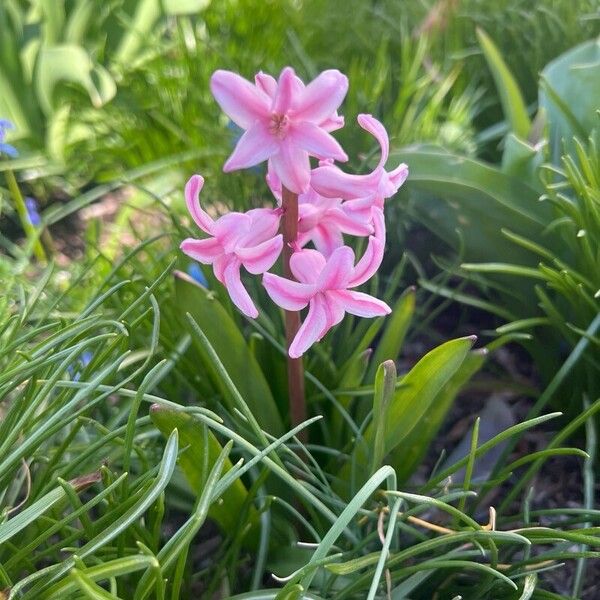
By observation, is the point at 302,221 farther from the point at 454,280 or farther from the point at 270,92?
the point at 454,280

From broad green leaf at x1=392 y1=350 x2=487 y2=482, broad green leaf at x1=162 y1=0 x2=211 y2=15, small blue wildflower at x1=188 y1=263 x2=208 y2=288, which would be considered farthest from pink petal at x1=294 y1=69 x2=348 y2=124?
broad green leaf at x1=162 y1=0 x2=211 y2=15

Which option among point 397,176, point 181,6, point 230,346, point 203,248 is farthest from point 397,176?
point 181,6

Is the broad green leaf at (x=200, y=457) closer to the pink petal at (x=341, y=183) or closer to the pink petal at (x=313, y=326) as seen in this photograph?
the pink petal at (x=313, y=326)

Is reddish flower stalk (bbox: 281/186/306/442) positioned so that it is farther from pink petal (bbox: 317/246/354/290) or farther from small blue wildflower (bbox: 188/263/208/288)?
small blue wildflower (bbox: 188/263/208/288)

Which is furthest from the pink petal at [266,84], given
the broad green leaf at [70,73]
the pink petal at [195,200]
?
the broad green leaf at [70,73]

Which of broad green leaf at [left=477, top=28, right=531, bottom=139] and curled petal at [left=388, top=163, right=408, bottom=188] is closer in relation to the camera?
curled petal at [left=388, top=163, right=408, bottom=188]

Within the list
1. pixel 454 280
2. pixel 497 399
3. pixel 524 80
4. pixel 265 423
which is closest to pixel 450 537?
pixel 265 423

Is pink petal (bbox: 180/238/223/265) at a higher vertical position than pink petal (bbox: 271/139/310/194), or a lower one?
lower
